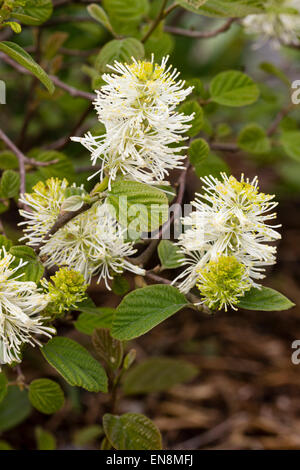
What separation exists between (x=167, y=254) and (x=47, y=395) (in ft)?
1.02

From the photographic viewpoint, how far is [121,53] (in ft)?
3.21

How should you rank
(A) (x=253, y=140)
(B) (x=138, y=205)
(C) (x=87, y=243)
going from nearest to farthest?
(B) (x=138, y=205), (C) (x=87, y=243), (A) (x=253, y=140)

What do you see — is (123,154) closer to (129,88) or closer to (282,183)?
(129,88)

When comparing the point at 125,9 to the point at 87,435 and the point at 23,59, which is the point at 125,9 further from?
the point at 87,435

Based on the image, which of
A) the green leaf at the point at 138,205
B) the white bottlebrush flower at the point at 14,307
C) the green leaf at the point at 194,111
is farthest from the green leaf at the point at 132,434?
the green leaf at the point at 194,111

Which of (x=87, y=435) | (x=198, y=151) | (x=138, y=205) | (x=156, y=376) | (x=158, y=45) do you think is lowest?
(x=87, y=435)

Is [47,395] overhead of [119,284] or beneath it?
beneath

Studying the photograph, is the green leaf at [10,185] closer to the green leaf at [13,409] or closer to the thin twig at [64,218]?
the thin twig at [64,218]

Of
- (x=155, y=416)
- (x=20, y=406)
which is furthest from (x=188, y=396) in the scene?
(x=20, y=406)

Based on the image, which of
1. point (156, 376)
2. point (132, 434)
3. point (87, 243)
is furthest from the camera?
point (156, 376)

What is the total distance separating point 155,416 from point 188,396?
128mm

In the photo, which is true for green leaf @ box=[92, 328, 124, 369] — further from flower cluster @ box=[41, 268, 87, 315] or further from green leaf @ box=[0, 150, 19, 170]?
green leaf @ box=[0, 150, 19, 170]

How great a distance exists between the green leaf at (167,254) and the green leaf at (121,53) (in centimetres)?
35

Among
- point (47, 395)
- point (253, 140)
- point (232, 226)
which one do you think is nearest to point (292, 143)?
point (253, 140)
